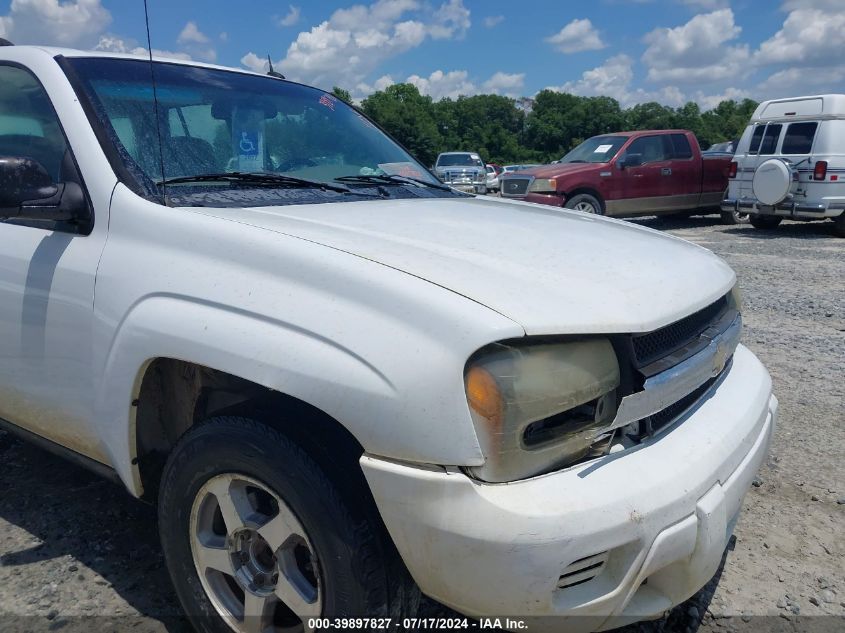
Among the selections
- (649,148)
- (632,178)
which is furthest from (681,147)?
(632,178)

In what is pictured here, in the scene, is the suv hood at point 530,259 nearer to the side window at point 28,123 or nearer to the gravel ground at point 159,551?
the side window at point 28,123

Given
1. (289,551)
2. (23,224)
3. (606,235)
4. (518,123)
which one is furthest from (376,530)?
(518,123)

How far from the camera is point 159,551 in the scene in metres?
2.63

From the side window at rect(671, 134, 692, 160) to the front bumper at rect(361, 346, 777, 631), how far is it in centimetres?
1312

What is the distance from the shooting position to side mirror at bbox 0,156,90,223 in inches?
83.4

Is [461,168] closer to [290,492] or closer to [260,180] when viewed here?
[260,180]

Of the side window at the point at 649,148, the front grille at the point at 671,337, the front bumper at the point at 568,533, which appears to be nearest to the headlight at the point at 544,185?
the side window at the point at 649,148

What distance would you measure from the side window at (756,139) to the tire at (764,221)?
1.27 meters

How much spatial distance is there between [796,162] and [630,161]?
8.96 ft

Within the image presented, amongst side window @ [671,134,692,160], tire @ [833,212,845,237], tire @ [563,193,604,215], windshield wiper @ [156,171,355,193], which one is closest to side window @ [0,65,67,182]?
windshield wiper @ [156,171,355,193]

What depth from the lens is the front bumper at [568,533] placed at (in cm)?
150

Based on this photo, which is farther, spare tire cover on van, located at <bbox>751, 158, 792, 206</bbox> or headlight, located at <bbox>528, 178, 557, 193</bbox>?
headlight, located at <bbox>528, 178, 557, 193</bbox>

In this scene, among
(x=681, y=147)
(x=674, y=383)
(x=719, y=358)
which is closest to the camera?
(x=674, y=383)

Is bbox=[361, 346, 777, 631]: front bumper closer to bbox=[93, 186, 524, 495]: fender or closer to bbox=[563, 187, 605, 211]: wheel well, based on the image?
bbox=[93, 186, 524, 495]: fender
